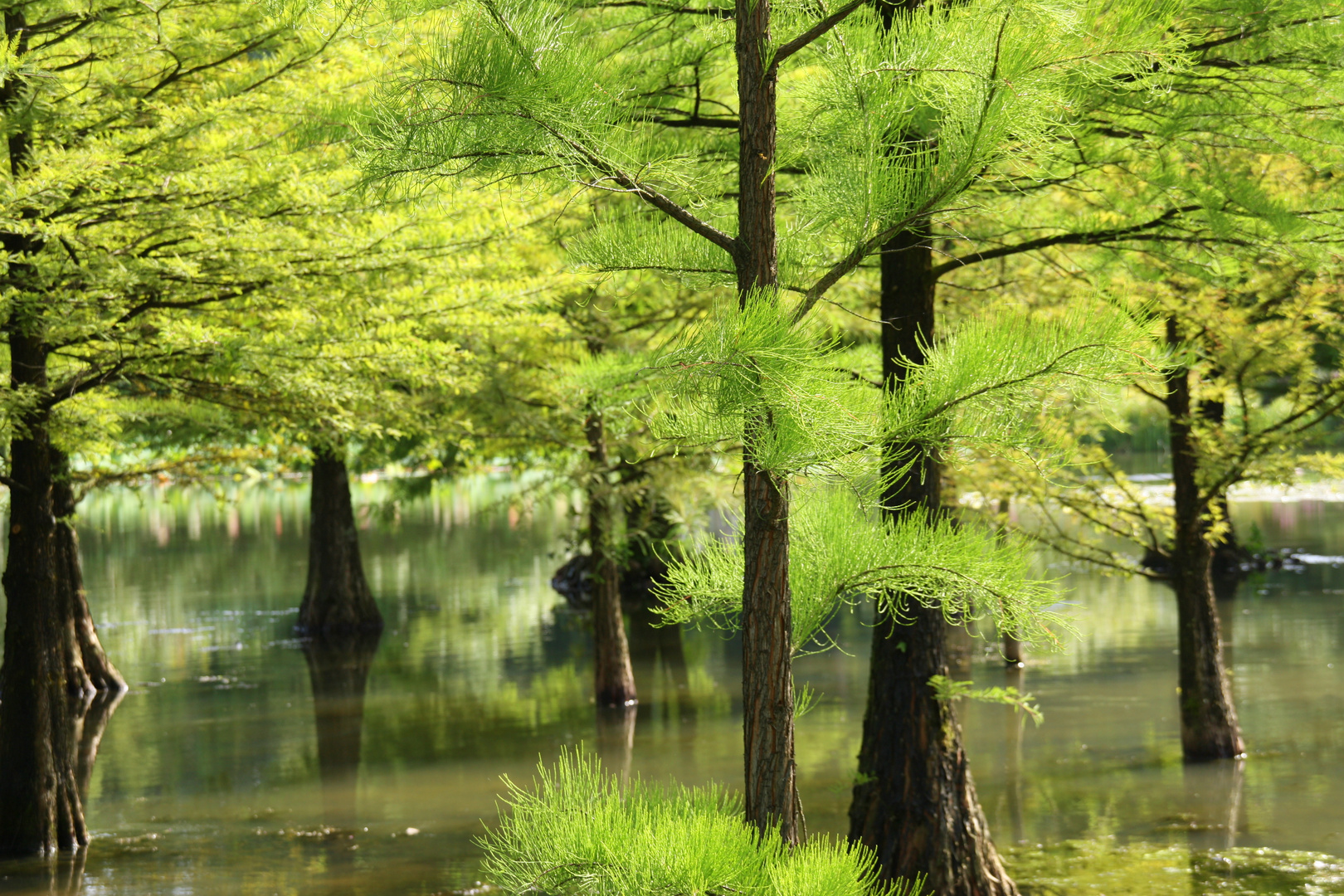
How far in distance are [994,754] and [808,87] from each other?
30.7 ft

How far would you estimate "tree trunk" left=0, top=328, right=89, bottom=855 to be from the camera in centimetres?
945

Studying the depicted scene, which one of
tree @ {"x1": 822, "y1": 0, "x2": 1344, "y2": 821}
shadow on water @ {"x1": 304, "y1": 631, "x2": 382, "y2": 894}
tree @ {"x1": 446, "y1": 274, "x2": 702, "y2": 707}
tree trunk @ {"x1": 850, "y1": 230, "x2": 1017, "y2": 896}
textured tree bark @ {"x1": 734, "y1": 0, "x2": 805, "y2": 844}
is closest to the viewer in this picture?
textured tree bark @ {"x1": 734, "y1": 0, "x2": 805, "y2": 844}

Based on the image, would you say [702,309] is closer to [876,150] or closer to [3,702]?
[3,702]

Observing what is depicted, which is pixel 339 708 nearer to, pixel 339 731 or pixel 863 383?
pixel 339 731

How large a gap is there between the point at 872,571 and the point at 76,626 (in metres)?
14.9

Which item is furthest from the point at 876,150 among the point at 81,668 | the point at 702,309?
the point at 81,668

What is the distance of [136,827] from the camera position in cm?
1066

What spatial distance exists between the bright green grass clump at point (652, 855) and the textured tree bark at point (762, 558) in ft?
0.62

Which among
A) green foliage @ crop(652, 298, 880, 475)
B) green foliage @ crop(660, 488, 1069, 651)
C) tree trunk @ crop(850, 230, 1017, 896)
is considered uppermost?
green foliage @ crop(652, 298, 880, 475)

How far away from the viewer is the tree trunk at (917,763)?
24.8 feet

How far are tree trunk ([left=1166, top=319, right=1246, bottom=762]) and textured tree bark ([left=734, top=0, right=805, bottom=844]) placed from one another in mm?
8460

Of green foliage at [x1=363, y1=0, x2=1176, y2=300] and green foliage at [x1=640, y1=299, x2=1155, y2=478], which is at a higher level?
green foliage at [x1=363, y1=0, x2=1176, y2=300]

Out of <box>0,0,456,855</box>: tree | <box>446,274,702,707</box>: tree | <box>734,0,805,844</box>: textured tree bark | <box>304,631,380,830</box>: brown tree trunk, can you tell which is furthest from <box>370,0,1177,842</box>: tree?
<box>446,274,702,707</box>: tree

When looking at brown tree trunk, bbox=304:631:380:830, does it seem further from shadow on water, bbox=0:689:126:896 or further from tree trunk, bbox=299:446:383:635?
shadow on water, bbox=0:689:126:896
